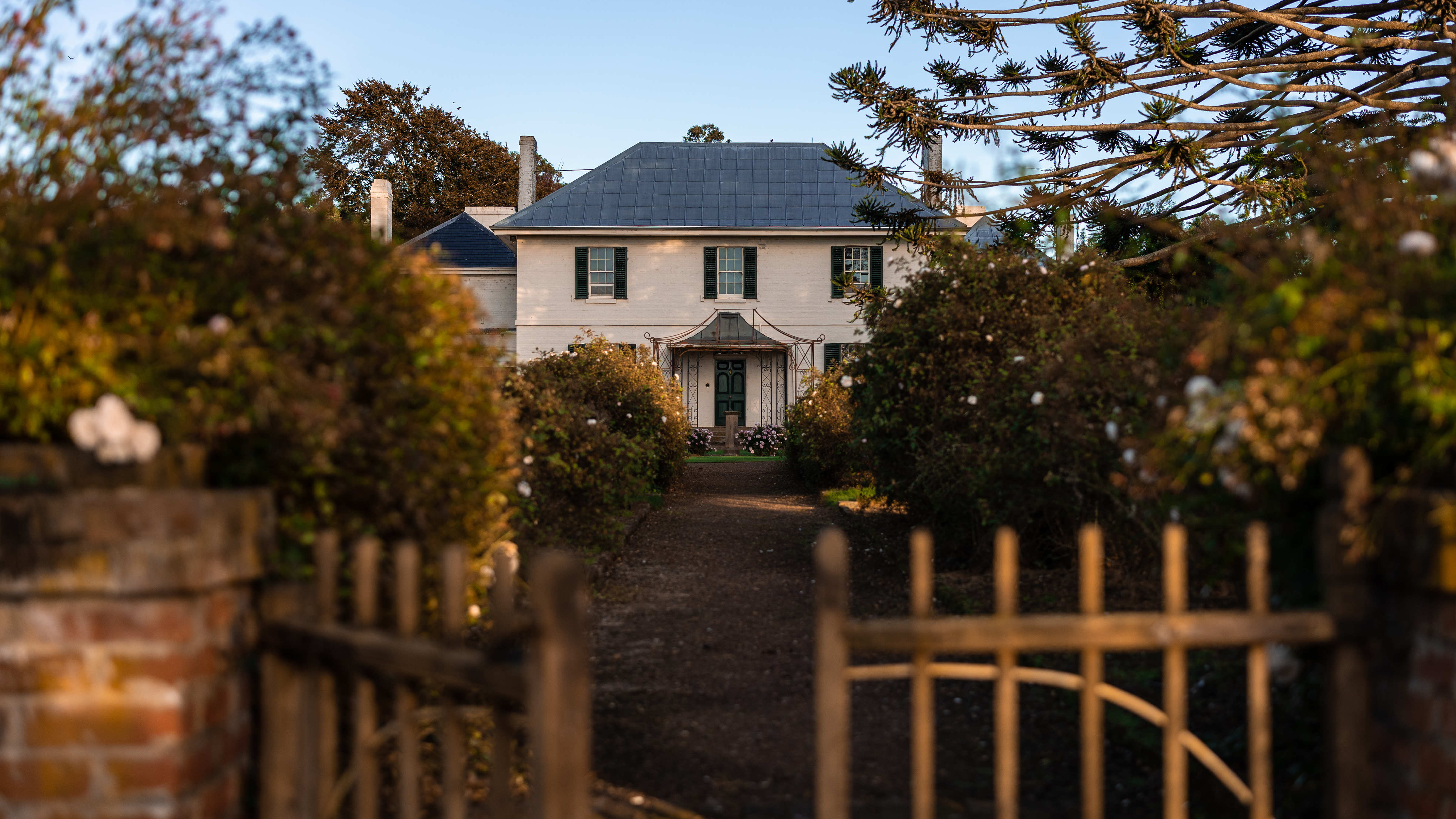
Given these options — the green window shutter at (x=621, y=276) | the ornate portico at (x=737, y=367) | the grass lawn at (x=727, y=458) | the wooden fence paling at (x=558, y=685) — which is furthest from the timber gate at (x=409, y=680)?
the green window shutter at (x=621, y=276)

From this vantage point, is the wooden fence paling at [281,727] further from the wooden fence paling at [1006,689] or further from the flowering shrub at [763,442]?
the flowering shrub at [763,442]

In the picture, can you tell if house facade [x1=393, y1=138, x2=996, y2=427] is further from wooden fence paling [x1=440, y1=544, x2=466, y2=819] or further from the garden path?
wooden fence paling [x1=440, y1=544, x2=466, y2=819]

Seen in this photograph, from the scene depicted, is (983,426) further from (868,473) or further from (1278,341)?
(868,473)

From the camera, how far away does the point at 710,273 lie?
26406 mm

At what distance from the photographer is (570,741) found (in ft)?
6.58

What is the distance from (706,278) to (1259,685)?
24.5m

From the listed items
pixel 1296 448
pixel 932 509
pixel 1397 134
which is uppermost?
pixel 1397 134

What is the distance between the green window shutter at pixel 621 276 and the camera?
26375mm

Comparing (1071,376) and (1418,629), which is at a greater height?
(1071,376)

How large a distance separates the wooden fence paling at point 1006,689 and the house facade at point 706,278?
2320cm

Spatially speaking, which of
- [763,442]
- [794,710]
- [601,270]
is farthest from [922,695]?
[601,270]

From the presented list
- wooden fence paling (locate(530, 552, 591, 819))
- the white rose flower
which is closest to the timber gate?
wooden fence paling (locate(530, 552, 591, 819))

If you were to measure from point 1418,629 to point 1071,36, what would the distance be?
7779mm

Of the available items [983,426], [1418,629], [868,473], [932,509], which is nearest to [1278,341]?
[1418,629]
